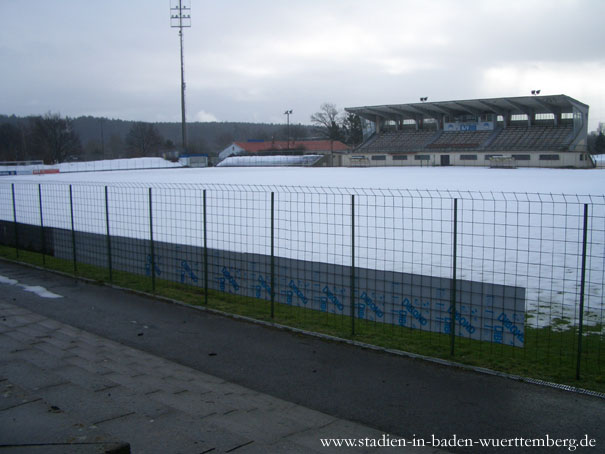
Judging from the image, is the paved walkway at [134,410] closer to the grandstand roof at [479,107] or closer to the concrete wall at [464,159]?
the concrete wall at [464,159]

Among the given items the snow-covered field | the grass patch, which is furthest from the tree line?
the grass patch

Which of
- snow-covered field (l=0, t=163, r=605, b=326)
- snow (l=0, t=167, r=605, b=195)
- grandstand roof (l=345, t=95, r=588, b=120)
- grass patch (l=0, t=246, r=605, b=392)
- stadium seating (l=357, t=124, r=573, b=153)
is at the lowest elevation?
grass patch (l=0, t=246, r=605, b=392)

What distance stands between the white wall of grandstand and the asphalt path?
5586 cm

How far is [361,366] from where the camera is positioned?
18.3ft

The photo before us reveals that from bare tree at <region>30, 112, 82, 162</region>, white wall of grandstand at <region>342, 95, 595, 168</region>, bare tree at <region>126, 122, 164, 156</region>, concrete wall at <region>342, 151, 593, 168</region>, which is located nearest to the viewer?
concrete wall at <region>342, 151, 593, 168</region>

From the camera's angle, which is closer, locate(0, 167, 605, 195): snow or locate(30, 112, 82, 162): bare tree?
locate(0, 167, 605, 195): snow

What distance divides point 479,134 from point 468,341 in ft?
223

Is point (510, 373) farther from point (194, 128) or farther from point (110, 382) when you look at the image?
point (194, 128)

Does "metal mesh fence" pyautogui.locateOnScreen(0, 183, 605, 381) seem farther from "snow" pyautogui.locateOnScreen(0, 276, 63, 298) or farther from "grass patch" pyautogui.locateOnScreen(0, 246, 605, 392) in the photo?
"snow" pyautogui.locateOnScreen(0, 276, 63, 298)

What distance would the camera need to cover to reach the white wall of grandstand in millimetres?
59812

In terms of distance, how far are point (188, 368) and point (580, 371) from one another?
405cm

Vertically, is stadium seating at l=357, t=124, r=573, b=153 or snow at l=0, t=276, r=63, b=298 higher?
stadium seating at l=357, t=124, r=573, b=153

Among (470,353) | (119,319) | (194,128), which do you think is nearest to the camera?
(470,353)

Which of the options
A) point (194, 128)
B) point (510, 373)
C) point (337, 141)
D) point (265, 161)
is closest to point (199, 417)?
point (510, 373)
